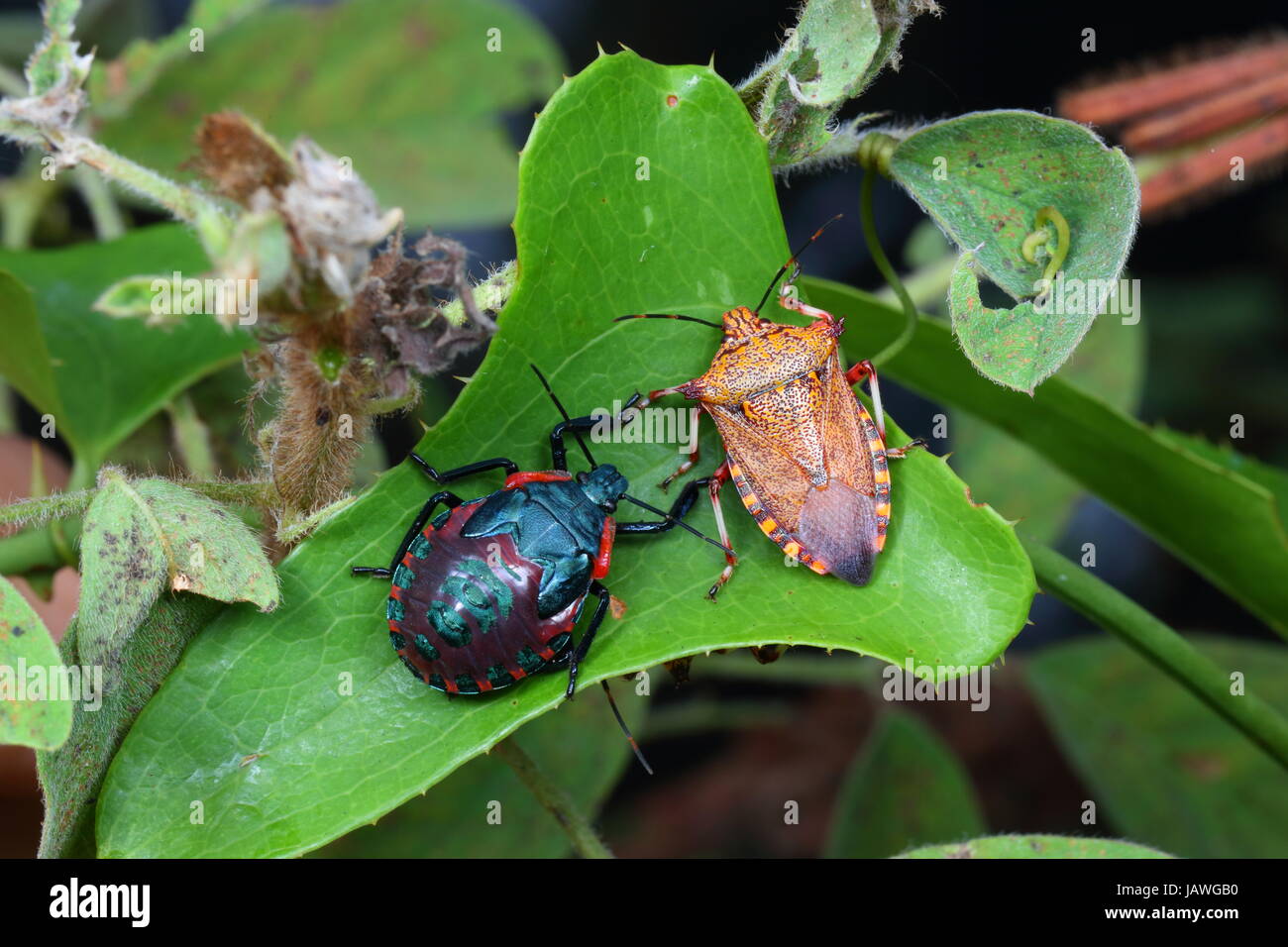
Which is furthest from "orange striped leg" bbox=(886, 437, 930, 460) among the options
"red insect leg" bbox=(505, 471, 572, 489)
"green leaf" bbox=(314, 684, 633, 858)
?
"green leaf" bbox=(314, 684, 633, 858)

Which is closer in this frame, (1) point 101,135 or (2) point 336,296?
(2) point 336,296

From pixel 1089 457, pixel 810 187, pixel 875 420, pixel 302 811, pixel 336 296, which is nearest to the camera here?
pixel 336 296

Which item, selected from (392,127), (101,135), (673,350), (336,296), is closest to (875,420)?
(673,350)

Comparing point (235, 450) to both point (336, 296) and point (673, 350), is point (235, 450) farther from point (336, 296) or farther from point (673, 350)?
point (336, 296)

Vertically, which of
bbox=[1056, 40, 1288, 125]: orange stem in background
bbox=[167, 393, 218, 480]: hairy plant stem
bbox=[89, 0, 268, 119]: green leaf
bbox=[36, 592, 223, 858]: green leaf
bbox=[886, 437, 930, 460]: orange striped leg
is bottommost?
bbox=[36, 592, 223, 858]: green leaf

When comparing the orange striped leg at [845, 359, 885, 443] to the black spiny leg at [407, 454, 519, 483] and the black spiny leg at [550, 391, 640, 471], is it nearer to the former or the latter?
the black spiny leg at [550, 391, 640, 471]

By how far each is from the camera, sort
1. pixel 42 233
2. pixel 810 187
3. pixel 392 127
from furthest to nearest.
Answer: pixel 810 187
pixel 392 127
pixel 42 233
